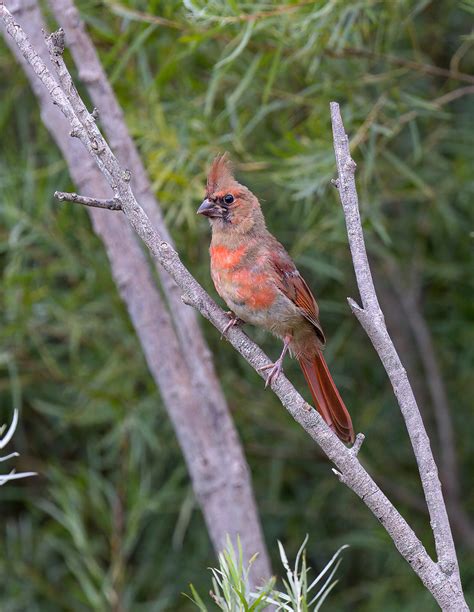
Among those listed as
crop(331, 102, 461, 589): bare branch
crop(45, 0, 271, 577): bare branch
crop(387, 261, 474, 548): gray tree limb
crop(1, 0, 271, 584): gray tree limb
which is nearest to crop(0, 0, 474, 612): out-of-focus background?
crop(387, 261, 474, 548): gray tree limb

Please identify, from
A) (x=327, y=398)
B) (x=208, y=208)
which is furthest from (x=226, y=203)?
(x=327, y=398)

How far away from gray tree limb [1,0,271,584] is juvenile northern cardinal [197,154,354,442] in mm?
194

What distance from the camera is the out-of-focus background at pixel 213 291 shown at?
2.96 meters

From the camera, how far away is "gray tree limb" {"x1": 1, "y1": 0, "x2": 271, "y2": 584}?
2.56 m

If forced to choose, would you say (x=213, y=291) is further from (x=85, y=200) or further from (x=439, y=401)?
(x=85, y=200)

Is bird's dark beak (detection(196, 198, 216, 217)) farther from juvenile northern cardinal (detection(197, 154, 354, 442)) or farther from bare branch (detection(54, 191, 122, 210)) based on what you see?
bare branch (detection(54, 191, 122, 210))

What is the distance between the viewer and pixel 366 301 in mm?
1494

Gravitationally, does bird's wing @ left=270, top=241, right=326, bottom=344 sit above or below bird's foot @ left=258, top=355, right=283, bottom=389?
above

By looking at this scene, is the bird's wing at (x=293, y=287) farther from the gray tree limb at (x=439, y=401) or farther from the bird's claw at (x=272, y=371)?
the gray tree limb at (x=439, y=401)

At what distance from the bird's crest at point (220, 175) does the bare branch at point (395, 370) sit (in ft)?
3.31

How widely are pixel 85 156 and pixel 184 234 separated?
0.83 metres

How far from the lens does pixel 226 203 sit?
2623 mm

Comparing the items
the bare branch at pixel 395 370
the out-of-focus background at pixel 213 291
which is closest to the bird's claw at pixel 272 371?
the bare branch at pixel 395 370

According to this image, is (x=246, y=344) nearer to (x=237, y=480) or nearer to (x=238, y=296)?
(x=238, y=296)
